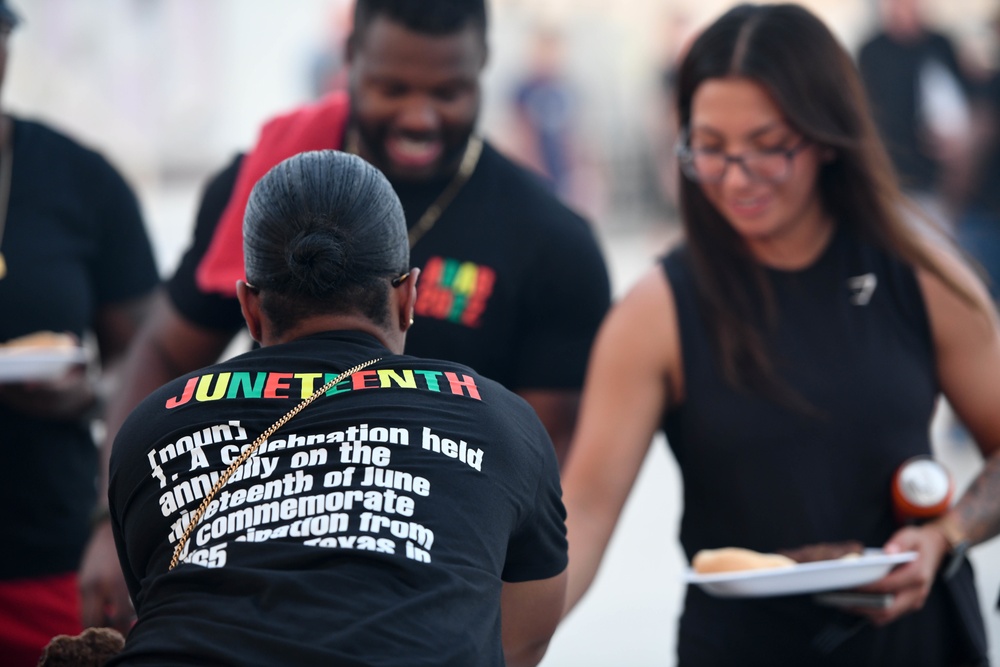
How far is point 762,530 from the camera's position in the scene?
2.41m

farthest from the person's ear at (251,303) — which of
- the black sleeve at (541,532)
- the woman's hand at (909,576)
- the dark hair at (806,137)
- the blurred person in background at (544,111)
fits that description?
the blurred person in background at (544,111)

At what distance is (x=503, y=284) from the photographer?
260cm

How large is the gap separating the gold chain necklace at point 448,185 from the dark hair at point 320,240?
2.92 ft

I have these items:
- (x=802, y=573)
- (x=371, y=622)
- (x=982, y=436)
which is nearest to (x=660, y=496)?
(x=982, y=436)

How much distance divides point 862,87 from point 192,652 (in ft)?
5.87

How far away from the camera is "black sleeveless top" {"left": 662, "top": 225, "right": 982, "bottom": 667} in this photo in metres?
2.39

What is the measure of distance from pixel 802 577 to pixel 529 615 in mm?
533

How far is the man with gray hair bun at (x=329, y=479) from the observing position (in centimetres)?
146

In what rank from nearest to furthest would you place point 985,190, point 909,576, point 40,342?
point 909,576 < point 40,342 < point 985,190

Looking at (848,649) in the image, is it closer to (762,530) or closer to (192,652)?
(762,530)

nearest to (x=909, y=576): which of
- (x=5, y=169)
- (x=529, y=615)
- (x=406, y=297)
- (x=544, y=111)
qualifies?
(x=529, y=615)

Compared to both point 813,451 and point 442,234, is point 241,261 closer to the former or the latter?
point 442,234

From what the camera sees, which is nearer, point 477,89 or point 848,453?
point 848,453

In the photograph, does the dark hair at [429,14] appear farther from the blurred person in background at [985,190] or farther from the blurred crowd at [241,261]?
the blurred person in background at [985,190]
